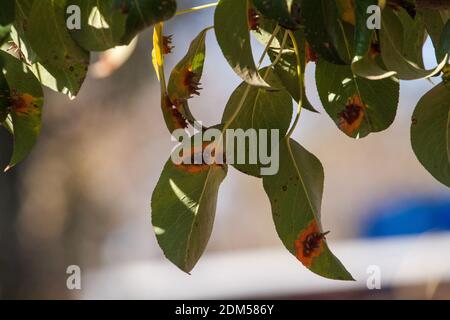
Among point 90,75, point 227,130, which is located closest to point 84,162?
point 90,75

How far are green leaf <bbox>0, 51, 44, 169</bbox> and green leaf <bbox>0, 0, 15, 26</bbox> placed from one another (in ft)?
0.33

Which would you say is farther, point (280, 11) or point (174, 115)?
point (174, 115)

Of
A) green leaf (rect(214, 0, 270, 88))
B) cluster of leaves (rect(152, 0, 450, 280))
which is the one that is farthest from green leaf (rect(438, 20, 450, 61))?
green leaf (rect(214, 0, 270, 88))

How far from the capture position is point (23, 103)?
67 centimetres

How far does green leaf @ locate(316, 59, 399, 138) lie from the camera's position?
0.67m

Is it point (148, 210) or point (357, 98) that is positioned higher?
point (357, 98)

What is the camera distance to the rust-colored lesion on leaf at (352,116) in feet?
2.19

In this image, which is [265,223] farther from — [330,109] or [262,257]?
[330,109]

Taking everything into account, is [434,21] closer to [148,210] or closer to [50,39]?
[50,39]

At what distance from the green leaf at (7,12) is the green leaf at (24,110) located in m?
0.10

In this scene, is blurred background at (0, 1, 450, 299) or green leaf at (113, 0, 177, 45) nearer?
green leaf at (113, 0, 177, 45)

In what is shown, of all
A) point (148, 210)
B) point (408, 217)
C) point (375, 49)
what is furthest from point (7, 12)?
point (408, 217)

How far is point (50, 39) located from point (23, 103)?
70 mm

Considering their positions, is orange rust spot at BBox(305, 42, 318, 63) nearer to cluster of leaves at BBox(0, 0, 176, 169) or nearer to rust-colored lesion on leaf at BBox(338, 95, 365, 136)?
rust-colored lesion on leaf at BBox(338, 95, 365, 136)
